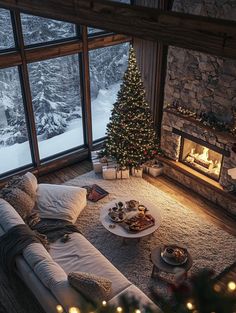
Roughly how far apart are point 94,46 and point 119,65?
2.81 ft

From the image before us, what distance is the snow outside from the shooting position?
6.90 m

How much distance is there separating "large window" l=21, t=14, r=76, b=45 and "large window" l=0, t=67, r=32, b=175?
679 mm

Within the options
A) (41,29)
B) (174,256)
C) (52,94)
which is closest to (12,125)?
(52,94)

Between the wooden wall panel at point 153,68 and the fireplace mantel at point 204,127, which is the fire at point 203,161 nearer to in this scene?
the fireplace mantel at point 204,127

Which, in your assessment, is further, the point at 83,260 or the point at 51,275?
the point at 83,260

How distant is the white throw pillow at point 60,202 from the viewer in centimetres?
639

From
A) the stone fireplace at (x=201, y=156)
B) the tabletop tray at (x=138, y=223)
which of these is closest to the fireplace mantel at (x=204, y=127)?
the stone fireplace at (x=201, y=156)

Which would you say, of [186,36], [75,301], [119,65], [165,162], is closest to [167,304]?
[186,36]

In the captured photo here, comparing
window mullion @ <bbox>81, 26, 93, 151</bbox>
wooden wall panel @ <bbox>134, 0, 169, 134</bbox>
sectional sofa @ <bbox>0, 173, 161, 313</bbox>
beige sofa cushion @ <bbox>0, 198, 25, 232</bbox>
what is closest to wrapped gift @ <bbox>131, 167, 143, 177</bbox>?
wooden wall panel @ <bbox>134, 0, 169, 134</bbox>

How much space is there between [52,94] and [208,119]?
125 inches

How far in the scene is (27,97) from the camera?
7.18m

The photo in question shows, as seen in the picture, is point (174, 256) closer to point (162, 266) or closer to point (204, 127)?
point (162, 266)

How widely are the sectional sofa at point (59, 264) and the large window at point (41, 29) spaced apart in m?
2.73

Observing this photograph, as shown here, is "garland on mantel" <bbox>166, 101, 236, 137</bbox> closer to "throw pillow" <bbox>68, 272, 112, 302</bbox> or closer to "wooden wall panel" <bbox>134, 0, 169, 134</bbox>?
"wooden wall panel" <bbox>134, 0, 169, 134</bbox>
